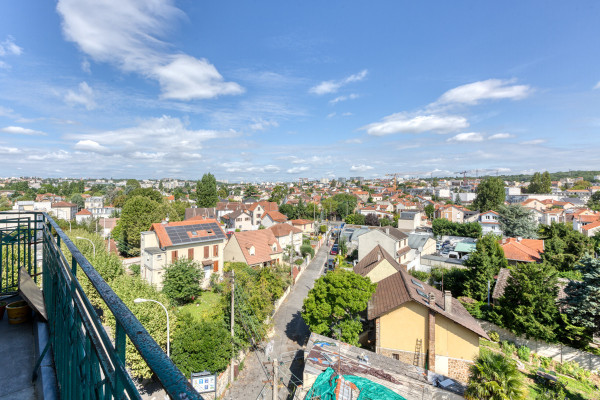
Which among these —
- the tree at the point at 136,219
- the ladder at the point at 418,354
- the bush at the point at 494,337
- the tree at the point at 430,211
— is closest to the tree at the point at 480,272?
the bush at the point at 494,337

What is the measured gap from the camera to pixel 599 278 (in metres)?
17.9

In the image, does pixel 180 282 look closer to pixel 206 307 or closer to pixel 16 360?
pixel 206 307

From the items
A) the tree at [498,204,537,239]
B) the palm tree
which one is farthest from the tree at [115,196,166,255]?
the tree at [498,204,537,239]

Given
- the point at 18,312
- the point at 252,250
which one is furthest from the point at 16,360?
the point at 252,250

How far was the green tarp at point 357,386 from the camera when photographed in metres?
11.5

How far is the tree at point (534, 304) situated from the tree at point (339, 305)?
964 cm

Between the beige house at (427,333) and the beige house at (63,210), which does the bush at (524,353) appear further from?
the beige house at (63,210)

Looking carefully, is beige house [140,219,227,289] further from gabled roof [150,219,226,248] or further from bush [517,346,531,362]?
bush [517,346,531,362]

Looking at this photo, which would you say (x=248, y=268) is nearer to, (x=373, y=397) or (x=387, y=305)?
(x=387, y=305)

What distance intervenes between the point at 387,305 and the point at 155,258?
17.9m

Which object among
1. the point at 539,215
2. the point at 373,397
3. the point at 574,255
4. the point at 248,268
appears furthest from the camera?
the point at 539,215

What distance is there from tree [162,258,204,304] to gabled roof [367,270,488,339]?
12376 mm

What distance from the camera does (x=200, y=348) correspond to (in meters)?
13.5

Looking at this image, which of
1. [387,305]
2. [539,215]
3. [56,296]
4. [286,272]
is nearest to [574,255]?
[387,305]
